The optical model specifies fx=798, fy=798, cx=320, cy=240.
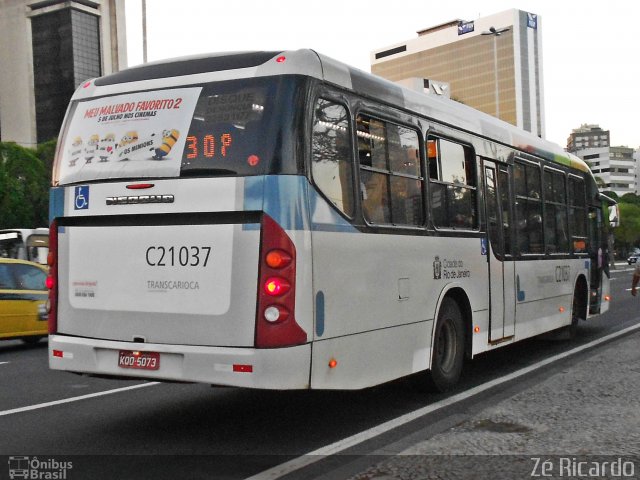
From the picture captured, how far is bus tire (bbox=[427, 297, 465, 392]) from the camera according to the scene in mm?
7840

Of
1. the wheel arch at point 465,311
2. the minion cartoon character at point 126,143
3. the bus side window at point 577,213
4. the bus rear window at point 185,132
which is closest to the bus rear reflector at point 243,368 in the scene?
the bus rear window at point 185,132

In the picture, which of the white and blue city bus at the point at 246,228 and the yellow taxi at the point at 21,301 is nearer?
the white and blue city bus at the point at 246,228

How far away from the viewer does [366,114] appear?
6785 millimetres

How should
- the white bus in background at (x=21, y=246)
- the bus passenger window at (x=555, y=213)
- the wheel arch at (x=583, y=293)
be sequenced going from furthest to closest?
the white bus in background at (x=21, y=246)
the wheel arch at (x=583, y=293)
the bus passenger window at (x=555, y=213)

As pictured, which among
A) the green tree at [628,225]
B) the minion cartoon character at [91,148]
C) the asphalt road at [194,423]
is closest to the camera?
the asphalt road at [194,423]

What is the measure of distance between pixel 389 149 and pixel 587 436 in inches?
114

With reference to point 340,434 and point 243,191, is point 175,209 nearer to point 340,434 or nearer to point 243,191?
point 243,191

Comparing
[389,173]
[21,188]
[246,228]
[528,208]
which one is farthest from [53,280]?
[21,188]

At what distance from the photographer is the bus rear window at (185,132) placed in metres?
5.87

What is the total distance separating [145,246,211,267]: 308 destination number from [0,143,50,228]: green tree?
163 feet

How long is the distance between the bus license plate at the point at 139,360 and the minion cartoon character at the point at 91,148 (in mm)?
1626

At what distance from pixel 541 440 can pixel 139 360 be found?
10.0ft

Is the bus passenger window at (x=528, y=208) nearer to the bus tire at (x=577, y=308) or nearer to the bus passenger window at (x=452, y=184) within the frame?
the bus passenger window at (x=452, y=184)

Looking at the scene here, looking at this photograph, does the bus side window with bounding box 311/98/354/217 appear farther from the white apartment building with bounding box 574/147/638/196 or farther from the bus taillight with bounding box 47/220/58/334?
the white apartment building with bounding box 574/147/638/196
